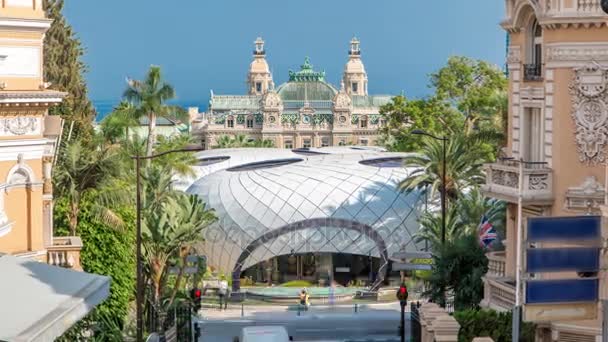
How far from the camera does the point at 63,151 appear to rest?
48969 millimetres

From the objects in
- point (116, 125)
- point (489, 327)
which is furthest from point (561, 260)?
point (116, 125)

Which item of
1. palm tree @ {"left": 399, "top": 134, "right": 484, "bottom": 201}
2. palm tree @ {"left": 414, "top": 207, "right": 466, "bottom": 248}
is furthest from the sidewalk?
palm tree @ {"left": 399, "top": 134, "right": 484, "bottom": 201}

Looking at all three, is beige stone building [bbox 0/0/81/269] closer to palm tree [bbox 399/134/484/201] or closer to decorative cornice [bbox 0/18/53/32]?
decorative cornice [bbox 0/18/53/32]

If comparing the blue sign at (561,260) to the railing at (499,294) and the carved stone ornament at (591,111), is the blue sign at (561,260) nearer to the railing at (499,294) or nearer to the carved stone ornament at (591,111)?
the carved stone ornament at (591,111)

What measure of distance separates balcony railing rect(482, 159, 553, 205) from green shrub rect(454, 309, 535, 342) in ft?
8.99

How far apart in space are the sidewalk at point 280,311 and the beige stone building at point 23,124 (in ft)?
94.3

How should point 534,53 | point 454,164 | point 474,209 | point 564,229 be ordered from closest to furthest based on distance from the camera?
point 564,229, point 534,53, point 474,209, point 454,164

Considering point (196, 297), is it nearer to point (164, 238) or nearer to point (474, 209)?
point (164, 238)

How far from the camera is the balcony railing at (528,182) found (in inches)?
1323

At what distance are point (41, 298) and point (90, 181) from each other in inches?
1092

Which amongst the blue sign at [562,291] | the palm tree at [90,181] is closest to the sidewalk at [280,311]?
the palm tree at [90,181]

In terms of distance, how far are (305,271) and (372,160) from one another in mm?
10139

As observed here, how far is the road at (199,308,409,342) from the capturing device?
5506 centimetres

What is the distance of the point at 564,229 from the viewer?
21.3 m
